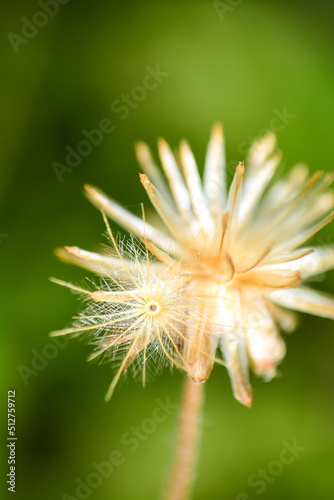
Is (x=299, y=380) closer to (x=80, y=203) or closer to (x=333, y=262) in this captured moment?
(x=333, y=262)

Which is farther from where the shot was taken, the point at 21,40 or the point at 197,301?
the point at 21,40

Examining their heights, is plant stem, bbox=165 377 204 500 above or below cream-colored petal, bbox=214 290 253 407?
below

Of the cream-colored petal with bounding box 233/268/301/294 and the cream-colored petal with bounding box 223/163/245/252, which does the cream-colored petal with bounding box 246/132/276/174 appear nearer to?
the cream-colored petal with bounding box 223/163/245/252

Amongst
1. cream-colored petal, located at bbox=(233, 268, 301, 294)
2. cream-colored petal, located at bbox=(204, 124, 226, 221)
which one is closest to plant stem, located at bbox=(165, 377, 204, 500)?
cream-colored petal, located at bbox=(233, 268, 301, 294)

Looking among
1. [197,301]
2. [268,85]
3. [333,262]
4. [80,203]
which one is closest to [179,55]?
[268,85]

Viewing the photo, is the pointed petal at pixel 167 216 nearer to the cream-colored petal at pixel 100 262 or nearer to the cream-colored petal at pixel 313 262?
the cream-colored petal at pixel 100 262

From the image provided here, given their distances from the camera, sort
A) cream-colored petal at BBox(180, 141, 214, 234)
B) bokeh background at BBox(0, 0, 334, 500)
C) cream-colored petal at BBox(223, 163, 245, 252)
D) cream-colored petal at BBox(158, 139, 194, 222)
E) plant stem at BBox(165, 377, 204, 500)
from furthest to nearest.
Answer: bokeh background at BBox(0, 0, 334, 500)
cream-colored petal at BBox(158, 139, 194, 222)
cream-colored petal at BBox(180, 141, 214, 234)
plant stem at BBox(165, 377, 204, 500)
cream-colored petal at BBox(223, 163, 245, 252)

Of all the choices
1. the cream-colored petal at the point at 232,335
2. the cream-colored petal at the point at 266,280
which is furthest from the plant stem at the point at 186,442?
the cream-colored petal at the point at 266,280
